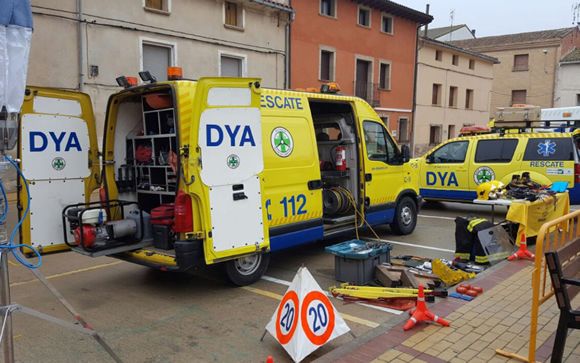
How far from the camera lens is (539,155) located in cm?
1033

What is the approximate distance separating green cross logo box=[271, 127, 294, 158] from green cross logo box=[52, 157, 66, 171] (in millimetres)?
2616

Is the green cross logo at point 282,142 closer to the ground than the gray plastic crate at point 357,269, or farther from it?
farther from it

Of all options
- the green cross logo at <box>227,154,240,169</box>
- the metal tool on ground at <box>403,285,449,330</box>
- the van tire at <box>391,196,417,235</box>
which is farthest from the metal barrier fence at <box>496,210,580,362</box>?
the van tire at <box>391,196,417,235</box>

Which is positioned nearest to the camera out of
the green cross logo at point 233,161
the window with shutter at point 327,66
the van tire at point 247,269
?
the green cross logo at point 233,161

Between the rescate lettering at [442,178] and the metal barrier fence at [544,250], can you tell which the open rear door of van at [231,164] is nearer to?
the metal barrier fence at [544,250]

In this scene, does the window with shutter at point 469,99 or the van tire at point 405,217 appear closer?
the van tire at point 405,217

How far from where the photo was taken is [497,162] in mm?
10875

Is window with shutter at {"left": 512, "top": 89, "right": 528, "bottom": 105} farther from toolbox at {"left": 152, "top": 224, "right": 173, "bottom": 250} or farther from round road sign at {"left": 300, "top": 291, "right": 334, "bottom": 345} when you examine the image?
round road sign at {"left": 300, "top": 291, "right": 334, "bottom": 345}

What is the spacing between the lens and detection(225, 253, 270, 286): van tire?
562 cm

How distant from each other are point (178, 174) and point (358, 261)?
7.85 feet

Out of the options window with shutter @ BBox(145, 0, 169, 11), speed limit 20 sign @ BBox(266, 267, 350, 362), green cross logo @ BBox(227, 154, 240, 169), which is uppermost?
window with shutter @ BBox(145, 0, 169, 11)

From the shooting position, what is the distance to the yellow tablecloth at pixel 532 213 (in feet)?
24.1

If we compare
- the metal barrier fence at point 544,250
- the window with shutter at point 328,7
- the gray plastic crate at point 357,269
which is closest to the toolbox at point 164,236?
the gray plastic crate at point 357,269

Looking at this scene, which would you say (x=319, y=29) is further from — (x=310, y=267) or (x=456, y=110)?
(x=310, y=267)
